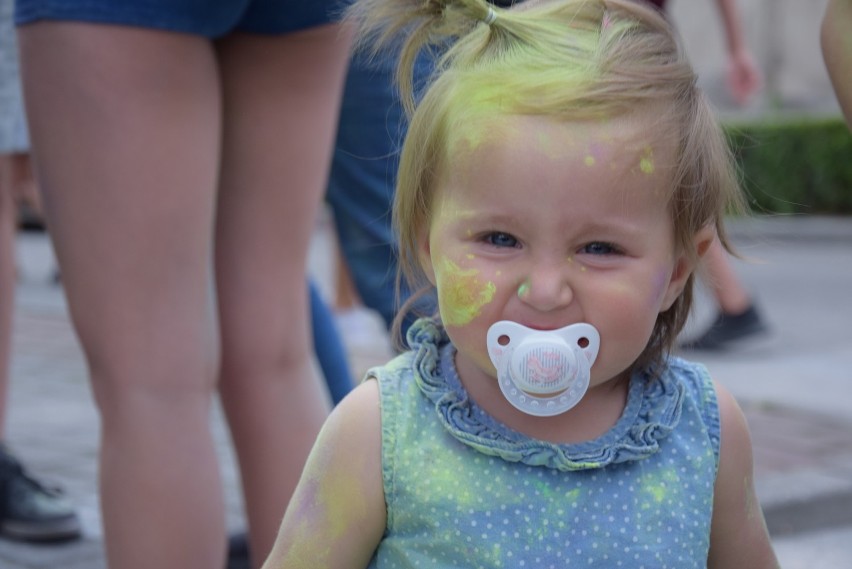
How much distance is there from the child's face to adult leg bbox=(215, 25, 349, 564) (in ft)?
2.80

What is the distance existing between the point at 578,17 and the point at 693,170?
9.7 inches

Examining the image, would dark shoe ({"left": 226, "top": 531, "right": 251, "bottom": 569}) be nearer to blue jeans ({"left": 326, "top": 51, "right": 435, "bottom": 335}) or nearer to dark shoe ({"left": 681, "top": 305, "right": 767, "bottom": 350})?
blue jeans ({"left": 326, "top": 51, "right": 435, "bottom": 335})

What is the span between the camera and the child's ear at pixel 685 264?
1583 millimetres

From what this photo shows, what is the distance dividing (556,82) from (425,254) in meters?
0.30

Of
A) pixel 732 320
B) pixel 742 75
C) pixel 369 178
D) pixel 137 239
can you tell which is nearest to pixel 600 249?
pixel 137 239

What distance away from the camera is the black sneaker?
2898 millimetres

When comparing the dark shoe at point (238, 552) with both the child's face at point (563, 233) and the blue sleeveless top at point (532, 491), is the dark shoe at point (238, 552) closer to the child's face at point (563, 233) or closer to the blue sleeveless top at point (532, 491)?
the blue sleeveless top at point (532, 491)

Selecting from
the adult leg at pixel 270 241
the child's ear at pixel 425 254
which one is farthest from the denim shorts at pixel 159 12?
the child's ear at pixel 425 254

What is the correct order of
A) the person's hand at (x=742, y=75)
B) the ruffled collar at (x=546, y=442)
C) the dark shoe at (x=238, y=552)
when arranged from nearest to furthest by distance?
the ruffled collar at (x=546, y=442) → the dark shoe at (x=238, y=552) → the person's hand at (x=742, y=75)

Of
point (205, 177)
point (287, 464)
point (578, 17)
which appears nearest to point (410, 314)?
point (287, 464)

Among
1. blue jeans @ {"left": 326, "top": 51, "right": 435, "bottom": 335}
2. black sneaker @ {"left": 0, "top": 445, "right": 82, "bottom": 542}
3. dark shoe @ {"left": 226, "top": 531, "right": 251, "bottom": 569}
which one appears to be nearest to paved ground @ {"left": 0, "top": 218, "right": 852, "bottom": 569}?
black sneaker @ {"left": 0, "top": 445, "right": 82, "bottom": 542}

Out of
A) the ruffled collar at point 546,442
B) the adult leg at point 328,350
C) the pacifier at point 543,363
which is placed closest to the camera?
the pacifier at point 543,363

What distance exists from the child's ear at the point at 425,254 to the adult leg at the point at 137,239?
53 cm

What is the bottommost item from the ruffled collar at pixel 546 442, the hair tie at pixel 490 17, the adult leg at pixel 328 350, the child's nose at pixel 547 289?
the adult leg at pixel 328 350
